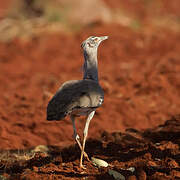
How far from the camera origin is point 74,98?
3.75 metres

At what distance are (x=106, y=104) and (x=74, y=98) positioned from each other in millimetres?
3625

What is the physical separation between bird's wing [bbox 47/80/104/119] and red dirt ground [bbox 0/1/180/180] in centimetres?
67

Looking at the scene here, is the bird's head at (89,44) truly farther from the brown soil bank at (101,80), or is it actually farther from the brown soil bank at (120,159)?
the brown soil bank at (101,80)

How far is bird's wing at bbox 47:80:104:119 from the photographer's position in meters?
3.71

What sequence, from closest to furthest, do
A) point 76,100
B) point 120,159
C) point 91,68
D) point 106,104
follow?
point 76,100 → point 120,159 → point 91,68 → point 106,104

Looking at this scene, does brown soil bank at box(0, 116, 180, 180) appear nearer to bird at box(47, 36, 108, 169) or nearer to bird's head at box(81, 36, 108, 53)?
bird at box(47, 36, 108, 169)

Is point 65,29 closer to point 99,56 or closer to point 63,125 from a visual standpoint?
point 99,56

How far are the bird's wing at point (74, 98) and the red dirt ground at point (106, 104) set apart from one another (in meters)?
0.67

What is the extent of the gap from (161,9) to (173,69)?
11569 millimetres

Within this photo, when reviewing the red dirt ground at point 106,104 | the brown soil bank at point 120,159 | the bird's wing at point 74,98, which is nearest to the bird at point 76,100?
the bird's wing at point 74,98

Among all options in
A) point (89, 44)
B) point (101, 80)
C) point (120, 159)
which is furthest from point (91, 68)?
point (101, 80)

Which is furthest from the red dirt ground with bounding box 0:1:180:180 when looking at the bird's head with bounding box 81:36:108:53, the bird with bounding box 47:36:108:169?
the bird's head with bounding box 81:36:108:53

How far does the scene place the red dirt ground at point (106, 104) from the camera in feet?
13.3

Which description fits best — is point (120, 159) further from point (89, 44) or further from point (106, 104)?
point (106, 104)
